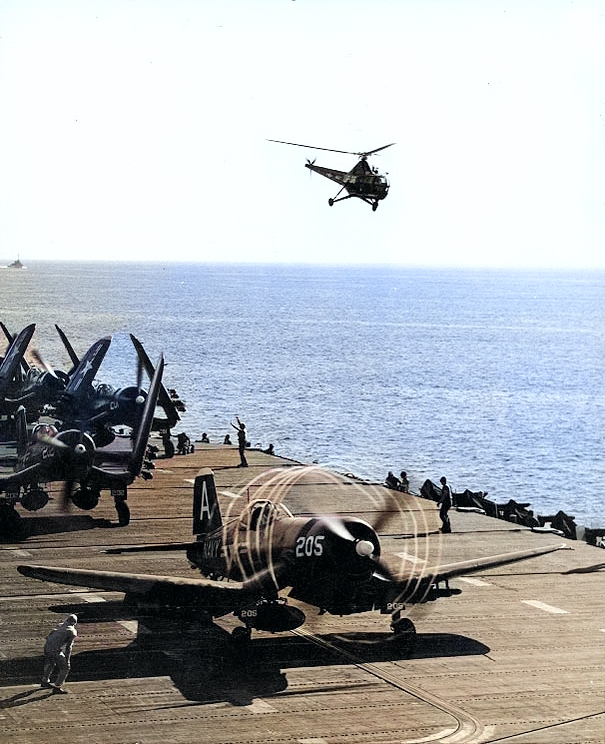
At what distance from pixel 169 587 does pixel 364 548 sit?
4231 millimetres

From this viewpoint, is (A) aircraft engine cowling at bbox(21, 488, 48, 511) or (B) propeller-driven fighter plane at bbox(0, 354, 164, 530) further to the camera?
(A) aircraft engine cowling at bbox(21, 488, 48, 511)

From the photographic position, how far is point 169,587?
23.8 meters

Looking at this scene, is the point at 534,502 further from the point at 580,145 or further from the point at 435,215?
the point at 435,215

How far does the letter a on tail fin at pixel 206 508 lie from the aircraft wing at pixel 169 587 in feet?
13.5

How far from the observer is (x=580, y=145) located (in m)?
159

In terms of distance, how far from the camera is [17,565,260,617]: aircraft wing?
2372 cm

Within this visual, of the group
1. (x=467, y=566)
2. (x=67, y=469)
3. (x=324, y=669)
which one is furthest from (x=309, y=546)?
(x=67, y=469)

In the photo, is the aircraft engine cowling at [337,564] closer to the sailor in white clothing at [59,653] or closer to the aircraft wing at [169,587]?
the aircraft wing at [169,587]

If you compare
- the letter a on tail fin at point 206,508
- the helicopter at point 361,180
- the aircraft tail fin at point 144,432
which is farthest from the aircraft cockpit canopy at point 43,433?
the helicopter at point 361,180

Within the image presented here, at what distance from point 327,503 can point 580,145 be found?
125 metres

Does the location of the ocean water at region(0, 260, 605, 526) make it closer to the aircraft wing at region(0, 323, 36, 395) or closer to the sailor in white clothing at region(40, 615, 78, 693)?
the aircraft wing at region(0, 323, 36, 395)

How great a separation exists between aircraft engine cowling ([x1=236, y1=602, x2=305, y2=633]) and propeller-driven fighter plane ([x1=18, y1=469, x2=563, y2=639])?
0.07 ft

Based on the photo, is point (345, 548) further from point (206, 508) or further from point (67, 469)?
point (67, 469)

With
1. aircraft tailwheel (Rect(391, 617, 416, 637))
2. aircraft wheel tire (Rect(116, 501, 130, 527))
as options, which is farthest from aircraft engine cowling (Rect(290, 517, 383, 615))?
aircraft wheel tire (Rect(116, 501, 130, 527))
